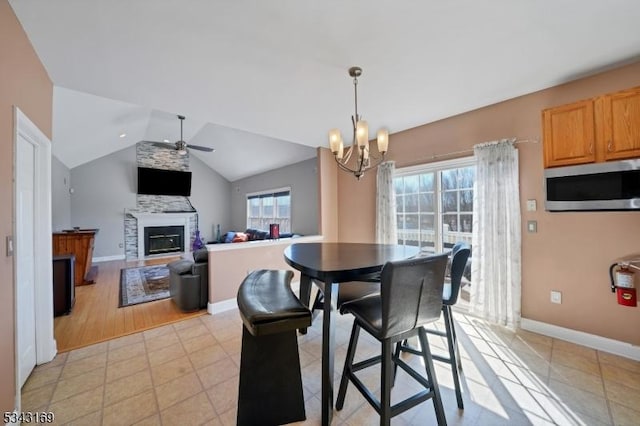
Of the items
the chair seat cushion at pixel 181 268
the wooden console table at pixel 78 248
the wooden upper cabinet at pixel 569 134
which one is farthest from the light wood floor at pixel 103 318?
the wooden upper cabinet at pixel 569 134

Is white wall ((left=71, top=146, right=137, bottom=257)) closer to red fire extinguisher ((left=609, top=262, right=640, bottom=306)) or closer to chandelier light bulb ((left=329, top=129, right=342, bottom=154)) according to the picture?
chandelier light bulb ((left=329, top=129, right=342, bottom=154))

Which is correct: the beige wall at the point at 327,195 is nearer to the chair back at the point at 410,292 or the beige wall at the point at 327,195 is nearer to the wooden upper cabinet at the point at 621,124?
the chair back at the point at 410,292

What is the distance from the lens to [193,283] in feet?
10.8

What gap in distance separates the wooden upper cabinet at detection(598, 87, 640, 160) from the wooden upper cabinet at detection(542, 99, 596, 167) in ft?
0.24

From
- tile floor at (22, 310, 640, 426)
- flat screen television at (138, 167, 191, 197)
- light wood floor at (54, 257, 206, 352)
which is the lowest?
tile floor at (22, 310, 640, 426)

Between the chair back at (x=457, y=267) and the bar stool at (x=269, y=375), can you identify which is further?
the chair back at (x=457, y=267)

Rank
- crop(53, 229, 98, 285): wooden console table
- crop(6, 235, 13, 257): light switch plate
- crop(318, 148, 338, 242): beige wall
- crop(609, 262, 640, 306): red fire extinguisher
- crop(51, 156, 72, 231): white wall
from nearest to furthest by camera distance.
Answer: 1. crop(6, 235, 13, 257): light switch plate
2. crop(609, 262, 640, 306): red fire extinguisher
3. crop(53, 229, 98, 285): wooden console table
4. crop(318, 148, 338, 242): beige wall
5. crop(51, 156, 72, 231): white wall

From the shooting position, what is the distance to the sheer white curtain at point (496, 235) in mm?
2670

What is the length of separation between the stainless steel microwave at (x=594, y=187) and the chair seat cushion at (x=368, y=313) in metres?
1.97

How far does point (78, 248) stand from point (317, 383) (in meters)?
4.95

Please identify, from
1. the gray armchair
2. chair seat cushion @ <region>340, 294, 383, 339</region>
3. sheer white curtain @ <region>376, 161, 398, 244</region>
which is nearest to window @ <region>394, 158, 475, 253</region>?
sheer white curtain @ <region>376, 161, 398, 244</region>

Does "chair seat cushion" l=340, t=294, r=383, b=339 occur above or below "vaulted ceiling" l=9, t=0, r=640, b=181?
below

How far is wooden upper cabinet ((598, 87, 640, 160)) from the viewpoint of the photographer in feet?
6.20

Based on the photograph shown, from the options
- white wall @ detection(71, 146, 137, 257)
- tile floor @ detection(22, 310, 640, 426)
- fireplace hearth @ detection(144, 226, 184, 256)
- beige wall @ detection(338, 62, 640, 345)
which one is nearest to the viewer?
tile floor @ detection(22, 310, 640, 426)
